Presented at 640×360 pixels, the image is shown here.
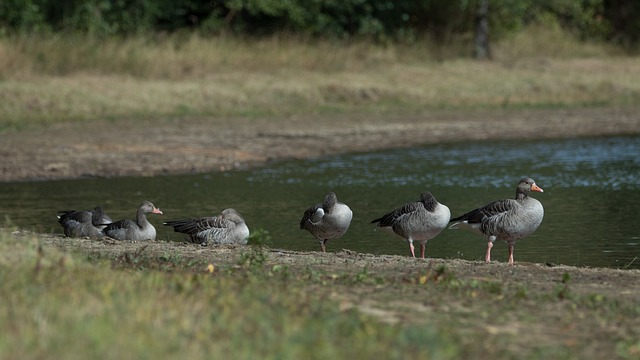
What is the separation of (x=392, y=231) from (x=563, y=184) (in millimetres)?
7703

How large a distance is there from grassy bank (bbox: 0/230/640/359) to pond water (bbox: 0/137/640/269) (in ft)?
12.5

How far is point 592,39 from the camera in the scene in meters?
44.8

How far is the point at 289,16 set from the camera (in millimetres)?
39938

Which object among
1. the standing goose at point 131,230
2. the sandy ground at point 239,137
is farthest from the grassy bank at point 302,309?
the sandy ground at point 239,137

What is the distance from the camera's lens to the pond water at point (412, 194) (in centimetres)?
1563

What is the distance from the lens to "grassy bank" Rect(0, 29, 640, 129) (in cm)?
2977

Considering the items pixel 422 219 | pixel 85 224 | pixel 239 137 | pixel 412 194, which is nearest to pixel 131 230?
pixel 85 224

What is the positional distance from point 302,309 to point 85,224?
7.28 metres

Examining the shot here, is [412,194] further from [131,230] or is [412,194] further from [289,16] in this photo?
[289,16]

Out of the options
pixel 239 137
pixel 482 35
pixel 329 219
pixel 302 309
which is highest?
pixel 482 35

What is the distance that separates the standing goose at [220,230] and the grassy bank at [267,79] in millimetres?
13278

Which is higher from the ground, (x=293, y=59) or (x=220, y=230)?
(x=293, y=59)

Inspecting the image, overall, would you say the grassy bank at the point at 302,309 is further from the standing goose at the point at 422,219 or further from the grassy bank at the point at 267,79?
the grassy bank at the point at 267,79

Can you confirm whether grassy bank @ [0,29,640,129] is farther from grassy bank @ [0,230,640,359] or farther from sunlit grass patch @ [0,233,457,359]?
sunlit grass patch @ [0,233,457,359]
